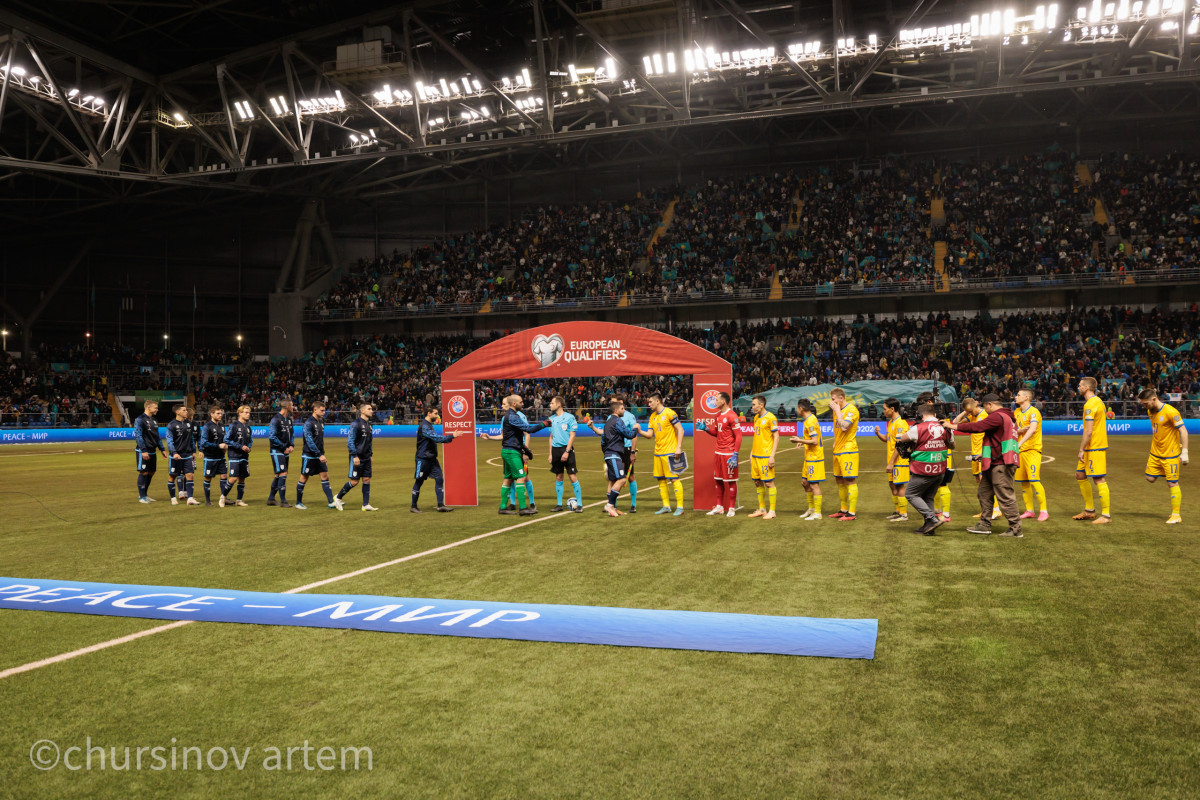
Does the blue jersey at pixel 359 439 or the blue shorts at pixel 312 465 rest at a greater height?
the blue jersey at pixel 359 439

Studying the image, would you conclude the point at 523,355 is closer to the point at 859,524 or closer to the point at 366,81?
the point at 859,524

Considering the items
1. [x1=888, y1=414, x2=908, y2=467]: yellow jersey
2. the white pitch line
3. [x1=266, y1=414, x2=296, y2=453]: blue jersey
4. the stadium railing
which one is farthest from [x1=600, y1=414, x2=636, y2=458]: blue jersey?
the stadium railing

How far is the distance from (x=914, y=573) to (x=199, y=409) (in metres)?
49.6

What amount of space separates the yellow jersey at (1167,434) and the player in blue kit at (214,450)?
1552 centimetres

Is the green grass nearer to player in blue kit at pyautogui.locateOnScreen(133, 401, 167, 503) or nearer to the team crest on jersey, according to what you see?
the team crest on jersey

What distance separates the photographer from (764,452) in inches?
508

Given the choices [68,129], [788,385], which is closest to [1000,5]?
[788,385]

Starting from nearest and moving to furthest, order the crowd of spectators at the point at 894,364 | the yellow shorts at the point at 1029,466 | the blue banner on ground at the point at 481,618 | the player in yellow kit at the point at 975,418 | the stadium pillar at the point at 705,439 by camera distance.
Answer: the blue banner on ground at the point at 481,618
the yellow shorts at the point at 1029,466
the player in yellow kit at the point at 975,418
the stadium pillar at the point at 705,439
the crowd of spectators at the point at 894,364

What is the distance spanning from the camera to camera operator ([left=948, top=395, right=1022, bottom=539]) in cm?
1081

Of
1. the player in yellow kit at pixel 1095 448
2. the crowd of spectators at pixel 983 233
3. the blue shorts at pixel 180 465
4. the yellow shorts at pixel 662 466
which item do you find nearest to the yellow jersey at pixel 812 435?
the yellow shorts at pixel 662 466

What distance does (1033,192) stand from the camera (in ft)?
152

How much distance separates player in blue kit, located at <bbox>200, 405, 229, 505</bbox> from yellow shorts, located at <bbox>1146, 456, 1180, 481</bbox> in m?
15.5

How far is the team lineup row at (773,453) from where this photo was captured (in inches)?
435

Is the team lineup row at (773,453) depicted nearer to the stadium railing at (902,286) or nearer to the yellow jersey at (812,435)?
the yellow jersey at (812,435)
